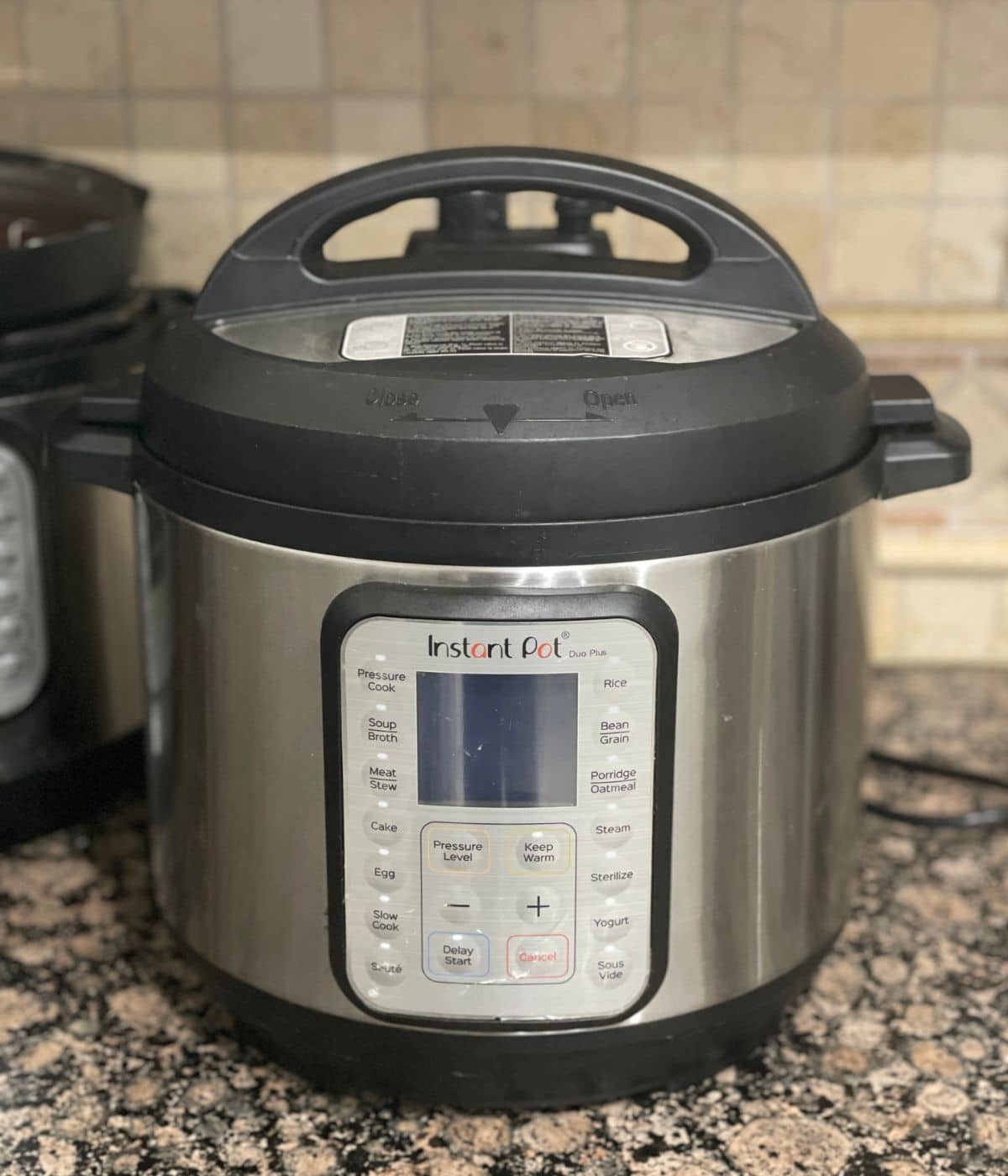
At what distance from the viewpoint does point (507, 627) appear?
52cm

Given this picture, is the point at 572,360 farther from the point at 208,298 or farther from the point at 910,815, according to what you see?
the point at 910,815

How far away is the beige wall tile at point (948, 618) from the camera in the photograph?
1.04 metres

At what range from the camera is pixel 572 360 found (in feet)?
1.79

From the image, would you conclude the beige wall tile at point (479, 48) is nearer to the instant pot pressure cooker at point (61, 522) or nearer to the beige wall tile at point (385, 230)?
the beige wall tile at point (385, 230)

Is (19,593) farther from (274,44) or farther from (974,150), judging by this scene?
(974,150)

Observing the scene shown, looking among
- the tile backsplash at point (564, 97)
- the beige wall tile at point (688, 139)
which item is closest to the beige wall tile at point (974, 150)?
the tile backsplash at point (564, 97)

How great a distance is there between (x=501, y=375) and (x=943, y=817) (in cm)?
45

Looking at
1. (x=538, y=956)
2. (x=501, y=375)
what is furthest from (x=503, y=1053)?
(x=501, y=375)

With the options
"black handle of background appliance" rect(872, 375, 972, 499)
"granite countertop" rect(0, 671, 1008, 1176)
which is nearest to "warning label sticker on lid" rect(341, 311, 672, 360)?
"black handle of background appliance" rect(872, 375, 972, 499)

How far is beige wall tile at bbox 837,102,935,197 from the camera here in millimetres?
933

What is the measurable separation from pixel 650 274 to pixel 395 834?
0.84 ft

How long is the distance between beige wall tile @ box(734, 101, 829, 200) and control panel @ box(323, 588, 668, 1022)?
20.2 inches

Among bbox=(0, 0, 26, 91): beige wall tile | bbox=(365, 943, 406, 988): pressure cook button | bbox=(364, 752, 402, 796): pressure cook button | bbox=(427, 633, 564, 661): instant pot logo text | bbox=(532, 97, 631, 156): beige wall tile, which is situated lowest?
bbox=(365, 943, 406, 988): pressure cook button

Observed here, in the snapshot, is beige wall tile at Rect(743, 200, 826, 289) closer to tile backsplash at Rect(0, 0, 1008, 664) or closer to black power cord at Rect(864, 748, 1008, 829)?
tile backsplash at Rect(0, 0, 1008, 664)
